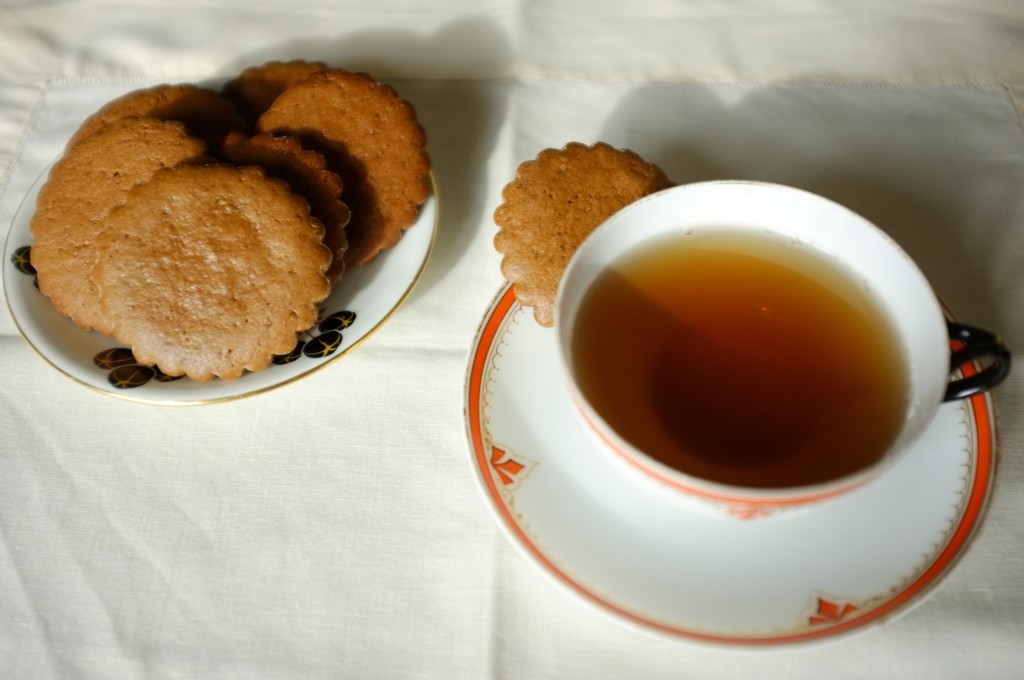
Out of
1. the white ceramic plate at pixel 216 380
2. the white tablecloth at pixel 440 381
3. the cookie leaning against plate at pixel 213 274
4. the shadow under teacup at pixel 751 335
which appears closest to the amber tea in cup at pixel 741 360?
the shadow under teacup at pixel 751 335

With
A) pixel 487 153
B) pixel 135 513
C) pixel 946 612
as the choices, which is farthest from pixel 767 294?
pixel 135 513

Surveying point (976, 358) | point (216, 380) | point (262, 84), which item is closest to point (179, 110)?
point (262, 84)

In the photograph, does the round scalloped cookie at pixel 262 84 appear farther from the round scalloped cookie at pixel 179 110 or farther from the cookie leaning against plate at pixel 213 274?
the cookie leaning against plate at pixel 213 274

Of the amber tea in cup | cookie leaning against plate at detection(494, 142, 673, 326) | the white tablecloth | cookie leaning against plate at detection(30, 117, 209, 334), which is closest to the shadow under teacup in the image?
the amber tea in cup

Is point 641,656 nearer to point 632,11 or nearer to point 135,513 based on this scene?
point 135,513

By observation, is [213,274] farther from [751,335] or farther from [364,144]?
[751,335]

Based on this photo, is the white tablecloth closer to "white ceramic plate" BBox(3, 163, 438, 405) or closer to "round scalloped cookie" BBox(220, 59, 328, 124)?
"white ceramic plate" BBox(3, 163, 438, 405)
